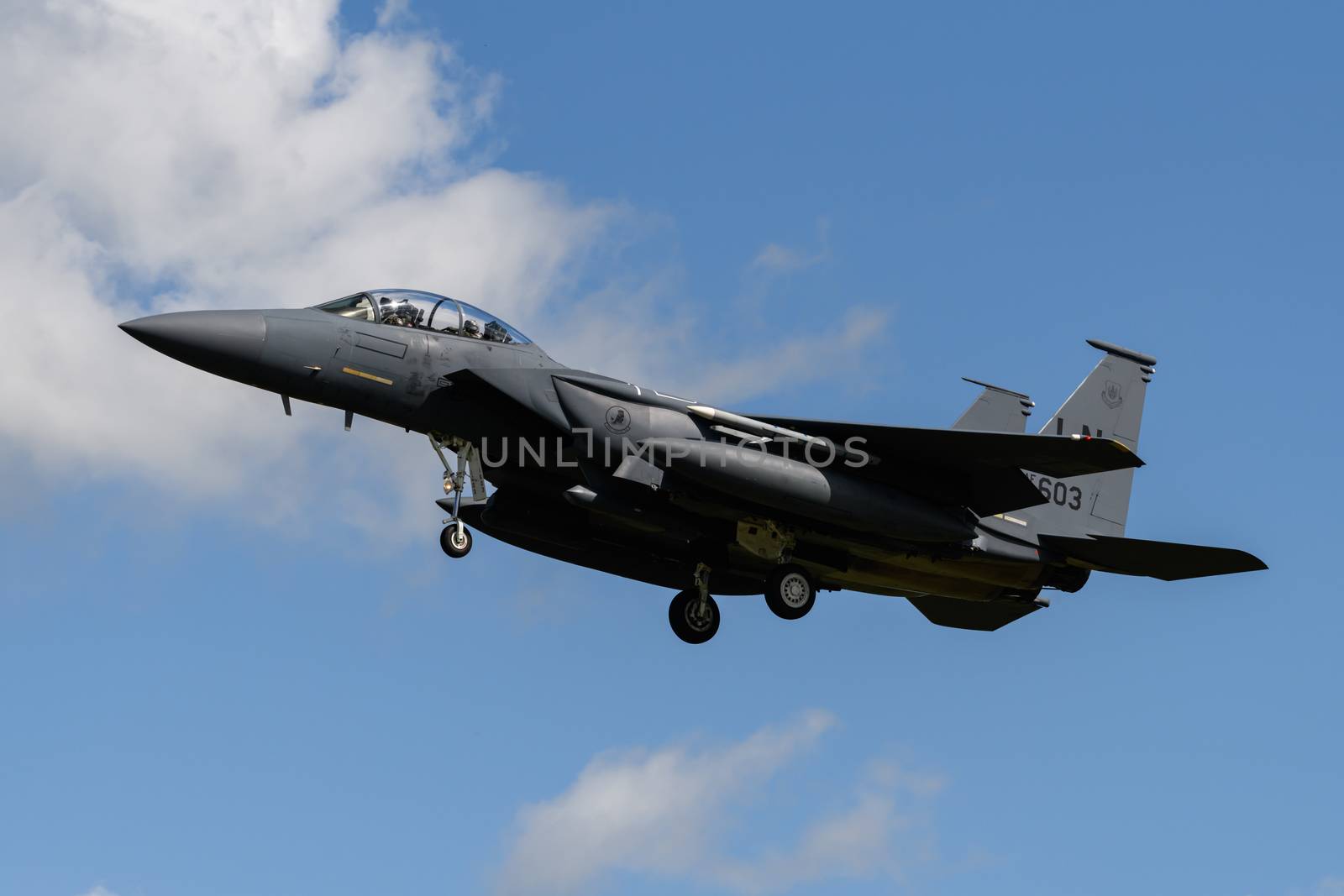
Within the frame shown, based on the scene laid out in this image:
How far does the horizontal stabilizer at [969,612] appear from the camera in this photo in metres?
22.0

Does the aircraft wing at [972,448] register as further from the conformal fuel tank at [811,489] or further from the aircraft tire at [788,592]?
the aircraft tire at [788,592]

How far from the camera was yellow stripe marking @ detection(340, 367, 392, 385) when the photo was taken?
1802 centimetres

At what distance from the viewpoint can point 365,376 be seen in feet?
59.4

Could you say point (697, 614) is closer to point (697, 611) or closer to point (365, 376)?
point (697, 611)

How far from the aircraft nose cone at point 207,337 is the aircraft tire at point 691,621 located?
637cm

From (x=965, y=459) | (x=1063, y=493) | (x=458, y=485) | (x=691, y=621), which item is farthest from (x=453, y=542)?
(x=1063, y=493)

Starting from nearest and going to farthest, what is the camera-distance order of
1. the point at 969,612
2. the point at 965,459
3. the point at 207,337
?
the point at 207,337, the point at 965,459, the point at 969,612

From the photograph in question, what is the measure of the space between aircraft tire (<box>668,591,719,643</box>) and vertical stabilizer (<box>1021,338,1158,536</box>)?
15.1ft

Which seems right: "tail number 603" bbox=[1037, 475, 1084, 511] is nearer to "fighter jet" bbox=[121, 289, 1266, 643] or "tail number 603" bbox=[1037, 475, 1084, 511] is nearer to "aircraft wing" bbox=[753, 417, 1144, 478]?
"fighter jet" bbox=[121, 289, 1266, 643]

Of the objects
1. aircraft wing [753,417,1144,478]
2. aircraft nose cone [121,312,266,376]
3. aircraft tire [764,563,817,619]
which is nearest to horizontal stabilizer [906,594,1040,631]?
aircraft tire [764,563,817,619]

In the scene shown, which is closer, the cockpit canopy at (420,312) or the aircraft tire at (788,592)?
the cockpit canopy at (420,312)

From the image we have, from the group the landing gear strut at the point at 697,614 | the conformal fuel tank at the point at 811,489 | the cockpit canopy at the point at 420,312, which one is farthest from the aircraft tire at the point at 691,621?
the cockpit canopy at the point at 420,312

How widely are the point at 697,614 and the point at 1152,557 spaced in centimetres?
583

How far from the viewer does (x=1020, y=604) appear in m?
21.8
